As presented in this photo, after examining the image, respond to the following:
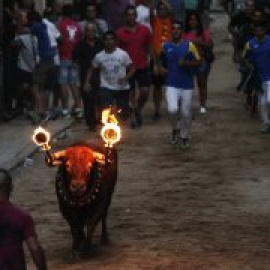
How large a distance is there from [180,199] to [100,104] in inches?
192

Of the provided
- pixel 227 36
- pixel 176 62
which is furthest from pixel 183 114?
pixel 227 36

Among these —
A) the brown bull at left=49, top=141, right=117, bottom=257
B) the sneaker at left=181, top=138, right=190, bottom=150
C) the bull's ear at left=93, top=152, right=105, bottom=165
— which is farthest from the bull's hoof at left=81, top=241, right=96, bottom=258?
the sneaker at left=181, top=138, right=190, bottom=150

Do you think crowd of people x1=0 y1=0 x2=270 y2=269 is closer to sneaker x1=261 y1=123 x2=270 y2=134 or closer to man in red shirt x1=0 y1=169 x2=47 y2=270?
sneaker x1=261 y1=123 x2=270 y2=134

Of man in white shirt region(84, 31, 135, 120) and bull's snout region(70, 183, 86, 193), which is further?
man in white shirt region(84, 31, 135, 120)

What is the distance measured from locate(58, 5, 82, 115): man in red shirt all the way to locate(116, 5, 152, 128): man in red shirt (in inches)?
53.8

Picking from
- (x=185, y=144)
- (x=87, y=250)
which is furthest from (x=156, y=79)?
(x=87, y=250)

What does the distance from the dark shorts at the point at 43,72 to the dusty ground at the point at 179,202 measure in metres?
1.22

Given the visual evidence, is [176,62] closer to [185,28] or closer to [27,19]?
[185,28]

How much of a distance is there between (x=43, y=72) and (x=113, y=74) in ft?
6.99

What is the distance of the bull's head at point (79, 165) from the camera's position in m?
10.7

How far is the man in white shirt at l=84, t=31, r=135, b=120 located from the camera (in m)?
18.1

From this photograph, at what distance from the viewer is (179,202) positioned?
1356 centimetres

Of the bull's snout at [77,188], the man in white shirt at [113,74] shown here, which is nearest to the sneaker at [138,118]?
the man in white shirt at [113,74]

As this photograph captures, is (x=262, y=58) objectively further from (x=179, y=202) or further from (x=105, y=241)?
(x=105, y=241)
